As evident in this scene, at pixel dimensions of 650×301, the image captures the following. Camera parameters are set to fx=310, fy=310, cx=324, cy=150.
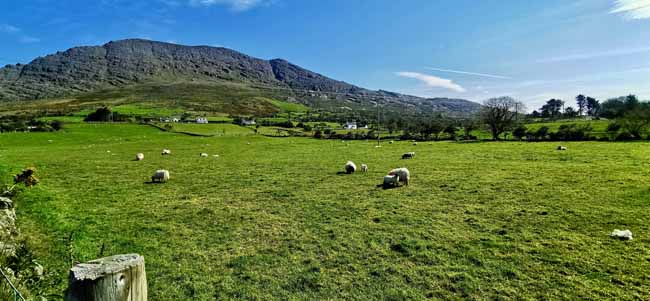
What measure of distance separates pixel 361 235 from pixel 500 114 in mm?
59680

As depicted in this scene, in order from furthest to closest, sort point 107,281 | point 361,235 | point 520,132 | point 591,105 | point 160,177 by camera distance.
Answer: point 591,105 → point 520,132 → point 160,177 → point 361,235 → point 107,281

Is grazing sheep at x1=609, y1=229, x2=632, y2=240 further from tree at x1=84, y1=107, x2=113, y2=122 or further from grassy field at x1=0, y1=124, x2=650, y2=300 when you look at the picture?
tree at x1=84, y1=107, x2=113, y2=122

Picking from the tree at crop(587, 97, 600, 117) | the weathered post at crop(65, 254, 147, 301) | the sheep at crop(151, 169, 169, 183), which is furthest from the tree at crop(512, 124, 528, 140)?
the tree at crop(587, 97, 600, 117)

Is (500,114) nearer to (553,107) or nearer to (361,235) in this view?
(361,235)

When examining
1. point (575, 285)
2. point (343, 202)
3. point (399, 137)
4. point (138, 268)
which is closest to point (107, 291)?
point (138, 268)

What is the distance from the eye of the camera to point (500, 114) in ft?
191

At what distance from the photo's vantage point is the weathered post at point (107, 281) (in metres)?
2.03

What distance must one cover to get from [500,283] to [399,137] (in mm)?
61819

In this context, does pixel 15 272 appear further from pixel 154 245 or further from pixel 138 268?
pixel 138 268

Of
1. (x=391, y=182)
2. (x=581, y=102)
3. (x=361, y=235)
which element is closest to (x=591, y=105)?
(x=581, y=102)

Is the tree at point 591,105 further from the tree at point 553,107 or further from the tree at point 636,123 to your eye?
the tree at point 636,123

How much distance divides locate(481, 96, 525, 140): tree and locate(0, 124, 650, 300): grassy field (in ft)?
150

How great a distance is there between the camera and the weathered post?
79.9 inches

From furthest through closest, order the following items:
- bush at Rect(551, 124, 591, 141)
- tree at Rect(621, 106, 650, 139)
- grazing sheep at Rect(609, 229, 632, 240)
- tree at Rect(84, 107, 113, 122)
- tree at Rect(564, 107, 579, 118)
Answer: tree at Rect(564, 107, 579, 118) → tree at Rect(84, 107, 113, 122) → bush at Rect(551, 124, 591, 141) → tree at Rect(621, 106, 650, 139) → grazing sheep at Rect(609, 229, 632, 240)
